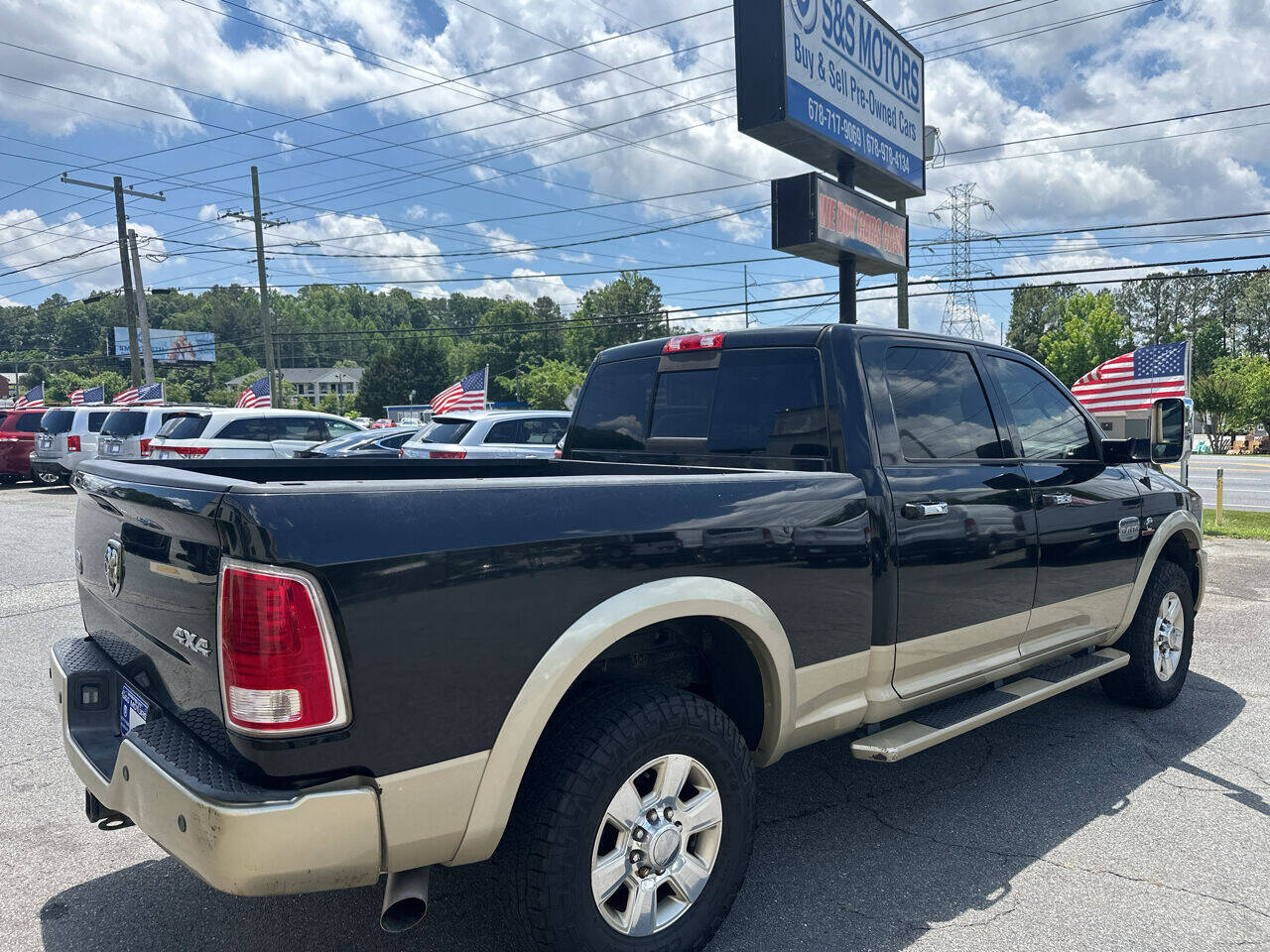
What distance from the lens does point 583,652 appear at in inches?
90.0

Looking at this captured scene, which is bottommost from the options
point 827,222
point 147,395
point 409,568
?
point 409,568

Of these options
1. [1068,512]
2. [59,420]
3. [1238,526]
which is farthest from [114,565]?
[59,420]

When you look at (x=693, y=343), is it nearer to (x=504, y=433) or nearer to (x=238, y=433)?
(x=504, y=433)

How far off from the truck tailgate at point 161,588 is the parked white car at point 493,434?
9984mm

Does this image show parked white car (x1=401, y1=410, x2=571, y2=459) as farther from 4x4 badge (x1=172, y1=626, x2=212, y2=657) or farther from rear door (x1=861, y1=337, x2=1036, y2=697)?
4x4 badge (x1=172, y1=626, x2=212, y2=657)

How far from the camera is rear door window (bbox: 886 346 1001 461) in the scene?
3.46 metres

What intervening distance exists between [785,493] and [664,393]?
1224 millimetres

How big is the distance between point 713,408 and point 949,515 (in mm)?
1026

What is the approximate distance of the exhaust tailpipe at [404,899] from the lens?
208 centimetres

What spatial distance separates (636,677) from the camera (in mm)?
2758

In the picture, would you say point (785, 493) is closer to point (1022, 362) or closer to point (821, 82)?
point (1022, 362)

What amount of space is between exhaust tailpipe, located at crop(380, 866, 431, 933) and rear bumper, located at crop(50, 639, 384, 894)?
0.09 metres

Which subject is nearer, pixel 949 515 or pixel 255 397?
pixel 949 515

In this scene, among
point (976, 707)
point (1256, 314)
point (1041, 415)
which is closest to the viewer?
point (976, 707)
